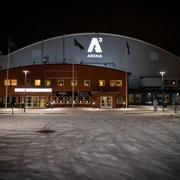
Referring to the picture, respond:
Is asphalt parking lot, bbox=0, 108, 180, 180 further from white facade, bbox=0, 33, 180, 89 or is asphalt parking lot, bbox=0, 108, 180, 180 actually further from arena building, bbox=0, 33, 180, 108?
white facade, bbox=0, 33, 180, 89

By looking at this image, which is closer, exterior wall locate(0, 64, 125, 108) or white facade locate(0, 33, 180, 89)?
exterior wall locate(0, 64, 125, 108)

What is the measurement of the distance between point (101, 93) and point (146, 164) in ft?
137

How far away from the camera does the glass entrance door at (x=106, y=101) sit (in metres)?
50.4

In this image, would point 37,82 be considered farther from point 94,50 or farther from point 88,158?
point 88,158

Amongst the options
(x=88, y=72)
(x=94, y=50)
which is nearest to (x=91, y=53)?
(x=94, y=50)

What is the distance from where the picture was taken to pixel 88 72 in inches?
2067

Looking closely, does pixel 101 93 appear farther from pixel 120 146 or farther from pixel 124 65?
pixel 120 146

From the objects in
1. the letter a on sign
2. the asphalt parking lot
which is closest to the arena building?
the letter a on sign

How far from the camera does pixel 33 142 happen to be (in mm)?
12359

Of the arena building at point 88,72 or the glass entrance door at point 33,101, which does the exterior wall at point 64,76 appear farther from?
the glass entrance door at point 33,101

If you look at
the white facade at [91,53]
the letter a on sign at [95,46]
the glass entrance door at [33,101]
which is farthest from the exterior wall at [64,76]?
the letter a on sign at [95,46]

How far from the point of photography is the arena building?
5062 centimetres

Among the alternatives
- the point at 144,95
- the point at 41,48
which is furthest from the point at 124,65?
the point at 41,48

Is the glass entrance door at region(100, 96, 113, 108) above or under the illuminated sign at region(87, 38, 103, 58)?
under
